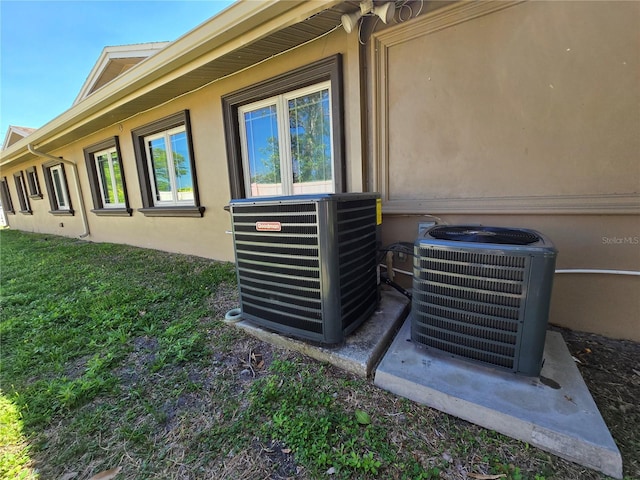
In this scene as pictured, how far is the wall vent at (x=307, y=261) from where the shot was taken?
1.59 metres

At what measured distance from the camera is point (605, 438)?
1024mm

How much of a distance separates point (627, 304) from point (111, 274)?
5381 mm

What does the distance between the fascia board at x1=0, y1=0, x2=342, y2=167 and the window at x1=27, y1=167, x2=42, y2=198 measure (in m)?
6.66

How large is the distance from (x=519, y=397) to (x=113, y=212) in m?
7.27

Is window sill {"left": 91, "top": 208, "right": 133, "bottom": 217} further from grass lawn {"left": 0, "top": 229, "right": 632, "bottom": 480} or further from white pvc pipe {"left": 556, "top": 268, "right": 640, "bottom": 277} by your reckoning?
white pvc pipe {"left": 556, "top": 268, "right": 640, "bottom": 277}

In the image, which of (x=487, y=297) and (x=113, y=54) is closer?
(x=487, y=297)

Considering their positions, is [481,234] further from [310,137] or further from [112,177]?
[112,177]

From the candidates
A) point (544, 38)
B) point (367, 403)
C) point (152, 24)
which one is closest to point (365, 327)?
point (367, 403)

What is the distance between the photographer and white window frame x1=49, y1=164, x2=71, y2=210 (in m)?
7.20

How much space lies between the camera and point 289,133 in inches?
124

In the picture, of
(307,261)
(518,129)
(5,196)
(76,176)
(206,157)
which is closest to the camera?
(307,261)

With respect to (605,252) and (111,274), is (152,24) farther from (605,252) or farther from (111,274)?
Answer: (605,252)

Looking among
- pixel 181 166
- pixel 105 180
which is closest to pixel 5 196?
pixel 105 180

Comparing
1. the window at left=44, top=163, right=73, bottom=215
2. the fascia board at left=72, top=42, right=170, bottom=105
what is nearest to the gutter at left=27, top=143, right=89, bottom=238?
the window at left=44, top=163, right=73, bottom=215
